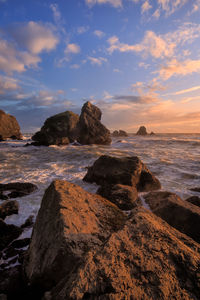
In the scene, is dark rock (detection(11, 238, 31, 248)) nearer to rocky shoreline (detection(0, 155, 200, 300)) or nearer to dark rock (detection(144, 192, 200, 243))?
rocky shoreline (detection(0, 155, 200, 300))

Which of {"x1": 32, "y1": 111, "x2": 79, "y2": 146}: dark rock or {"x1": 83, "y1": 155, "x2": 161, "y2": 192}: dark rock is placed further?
{"x1": 32, "y1": 111, "x2": 79, "y2": 146}: dark rock

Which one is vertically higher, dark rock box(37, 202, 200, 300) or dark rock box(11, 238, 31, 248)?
dark rock box(37, 202, 200, 300)

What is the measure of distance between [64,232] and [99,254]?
0.68 metres

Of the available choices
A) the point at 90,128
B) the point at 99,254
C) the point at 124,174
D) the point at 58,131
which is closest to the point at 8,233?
the point at 99,254

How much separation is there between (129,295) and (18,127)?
37494 millimetres

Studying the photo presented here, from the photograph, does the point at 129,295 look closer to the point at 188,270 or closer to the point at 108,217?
the point at 188,270

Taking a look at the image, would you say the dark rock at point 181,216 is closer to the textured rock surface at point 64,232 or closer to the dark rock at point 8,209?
Answer: the textured rock surface at point 64,232

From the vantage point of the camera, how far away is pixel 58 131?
86.4 ft

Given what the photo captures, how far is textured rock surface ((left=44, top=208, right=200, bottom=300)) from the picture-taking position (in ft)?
3.78

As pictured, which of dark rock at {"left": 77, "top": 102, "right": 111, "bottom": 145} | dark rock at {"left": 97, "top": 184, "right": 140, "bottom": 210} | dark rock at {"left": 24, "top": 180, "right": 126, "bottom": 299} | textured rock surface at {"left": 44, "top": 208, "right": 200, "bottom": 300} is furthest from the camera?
dark rock at {"left": 77, "top": 102, "right": 111, "bottom": 145}

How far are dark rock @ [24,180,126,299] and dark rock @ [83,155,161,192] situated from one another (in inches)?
119

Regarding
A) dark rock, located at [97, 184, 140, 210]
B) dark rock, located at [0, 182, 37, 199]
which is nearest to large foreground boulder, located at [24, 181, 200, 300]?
dark rock, located at [97, 184, 140, 210]

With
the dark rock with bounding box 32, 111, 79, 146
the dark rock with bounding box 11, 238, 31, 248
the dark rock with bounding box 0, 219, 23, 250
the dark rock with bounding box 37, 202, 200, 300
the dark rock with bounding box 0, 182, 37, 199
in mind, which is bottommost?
the dark rock with bounding box 11, 238, 31, 248

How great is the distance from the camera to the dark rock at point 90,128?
27578mm
